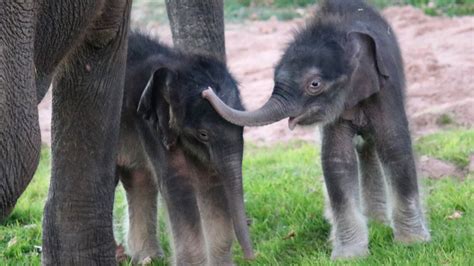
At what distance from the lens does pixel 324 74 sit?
6.52m

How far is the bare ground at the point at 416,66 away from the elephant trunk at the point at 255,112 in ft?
7.25

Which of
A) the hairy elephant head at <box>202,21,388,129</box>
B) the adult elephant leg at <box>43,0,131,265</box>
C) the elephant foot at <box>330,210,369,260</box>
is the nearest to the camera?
the adult elephant leg at <box>43,0,131,265</box>

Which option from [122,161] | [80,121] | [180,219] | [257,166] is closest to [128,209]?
[122,161]

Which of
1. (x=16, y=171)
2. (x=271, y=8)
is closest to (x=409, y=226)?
(x=16, y=171)

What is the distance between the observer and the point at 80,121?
5828 millimetres

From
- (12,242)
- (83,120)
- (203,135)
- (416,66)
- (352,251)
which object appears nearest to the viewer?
(83,120)

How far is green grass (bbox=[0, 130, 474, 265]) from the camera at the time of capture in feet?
21.5

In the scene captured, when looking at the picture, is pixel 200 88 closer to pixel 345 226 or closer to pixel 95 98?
pixel 95 98

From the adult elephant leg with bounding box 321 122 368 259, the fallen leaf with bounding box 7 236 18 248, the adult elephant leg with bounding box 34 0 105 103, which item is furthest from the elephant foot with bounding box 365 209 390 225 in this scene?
the adult elephant leg with bounding box 34 0 105 103

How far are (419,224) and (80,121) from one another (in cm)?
200

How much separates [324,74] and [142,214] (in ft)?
4.32

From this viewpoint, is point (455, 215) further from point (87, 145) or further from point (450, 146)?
point (87, 145)

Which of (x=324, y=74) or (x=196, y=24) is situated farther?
(x=196, y=24)

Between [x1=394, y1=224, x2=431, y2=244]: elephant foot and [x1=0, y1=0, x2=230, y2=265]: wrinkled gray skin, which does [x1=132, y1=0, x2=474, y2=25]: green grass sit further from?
[x1=0, y1=0, x2=230, y2=265]: wrinkled gray skin
